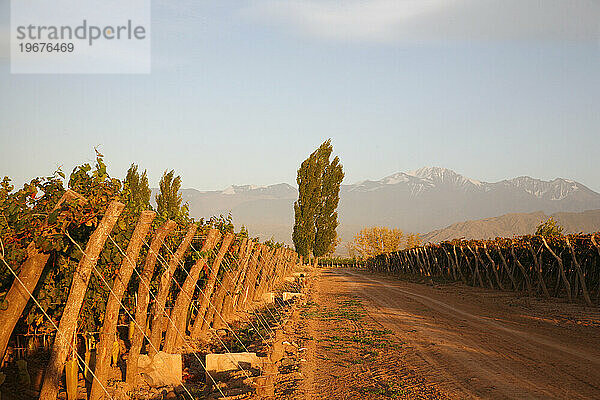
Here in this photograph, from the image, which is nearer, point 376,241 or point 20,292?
point 20,292

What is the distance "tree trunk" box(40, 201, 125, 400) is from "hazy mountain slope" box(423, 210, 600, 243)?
136 metres

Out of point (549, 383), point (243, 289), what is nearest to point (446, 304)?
point (243, 289)

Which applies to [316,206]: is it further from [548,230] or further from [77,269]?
[77,269]

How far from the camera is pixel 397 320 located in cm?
1195

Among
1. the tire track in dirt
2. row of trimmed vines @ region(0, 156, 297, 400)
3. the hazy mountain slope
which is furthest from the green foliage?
the hazy mountain slope

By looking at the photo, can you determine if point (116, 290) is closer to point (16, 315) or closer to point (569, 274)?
point (16, 315)

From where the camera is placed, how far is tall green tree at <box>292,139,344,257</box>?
51812mm

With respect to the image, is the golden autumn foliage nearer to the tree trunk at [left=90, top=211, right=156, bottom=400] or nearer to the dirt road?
the dirt road

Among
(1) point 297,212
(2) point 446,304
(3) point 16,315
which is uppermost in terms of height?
(1) point 297,212

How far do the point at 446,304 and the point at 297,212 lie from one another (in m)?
36.9

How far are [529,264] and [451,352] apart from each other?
12984 millimetres

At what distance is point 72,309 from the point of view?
17.0 feet

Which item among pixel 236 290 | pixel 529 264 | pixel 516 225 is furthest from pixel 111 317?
pixel 516 225

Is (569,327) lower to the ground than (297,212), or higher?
lower
